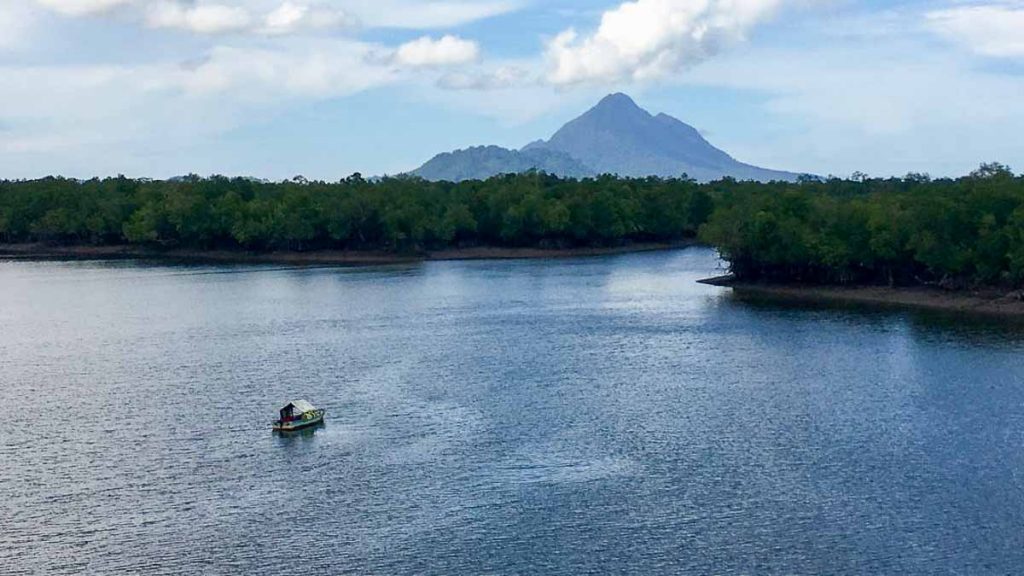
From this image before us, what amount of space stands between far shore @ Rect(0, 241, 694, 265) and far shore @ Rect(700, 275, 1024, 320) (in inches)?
2177

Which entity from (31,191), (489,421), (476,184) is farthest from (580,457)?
(31,191)

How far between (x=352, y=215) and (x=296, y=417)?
103347 millimetres

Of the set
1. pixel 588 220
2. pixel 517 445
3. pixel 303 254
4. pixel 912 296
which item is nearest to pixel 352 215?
pixel 303 254

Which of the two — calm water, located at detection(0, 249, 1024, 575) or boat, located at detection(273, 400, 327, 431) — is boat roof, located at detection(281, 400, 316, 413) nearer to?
boat, located at detection(273, 400, 327, 431)

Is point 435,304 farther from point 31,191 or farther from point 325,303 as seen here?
point 31,191

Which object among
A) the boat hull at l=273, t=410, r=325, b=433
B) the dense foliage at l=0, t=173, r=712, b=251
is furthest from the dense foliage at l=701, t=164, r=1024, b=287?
the boat hull at l=273, t=410, r=325, b=433

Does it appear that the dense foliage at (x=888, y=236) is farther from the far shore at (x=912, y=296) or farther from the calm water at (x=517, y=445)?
the calm water at (x=517, y=445)

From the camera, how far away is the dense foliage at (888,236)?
8838 centimetres

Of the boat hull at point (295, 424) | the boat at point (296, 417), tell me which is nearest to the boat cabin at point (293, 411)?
the boat at point (296, 417)

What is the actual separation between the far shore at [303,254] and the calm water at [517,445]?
6399cm

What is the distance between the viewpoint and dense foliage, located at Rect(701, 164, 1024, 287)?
3479 inches

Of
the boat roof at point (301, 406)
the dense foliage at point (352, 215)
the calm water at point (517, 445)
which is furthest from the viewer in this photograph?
the dense foliage at point (352, 215)

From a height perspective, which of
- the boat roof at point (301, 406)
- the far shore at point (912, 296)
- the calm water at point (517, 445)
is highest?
the far shore at point (912, 296)

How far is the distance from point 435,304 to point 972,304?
4536cm
